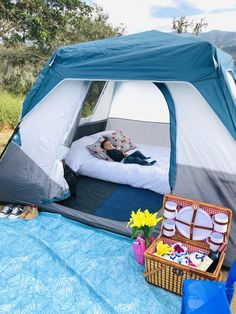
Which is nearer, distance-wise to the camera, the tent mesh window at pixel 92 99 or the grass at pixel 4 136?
the tent mesh window at pixel 92 99

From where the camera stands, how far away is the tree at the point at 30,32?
7762 millimetres

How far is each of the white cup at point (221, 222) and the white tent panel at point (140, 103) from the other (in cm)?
269

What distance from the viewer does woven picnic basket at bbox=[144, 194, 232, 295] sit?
186 cm

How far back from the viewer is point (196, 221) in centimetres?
214

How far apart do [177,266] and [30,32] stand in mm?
7942

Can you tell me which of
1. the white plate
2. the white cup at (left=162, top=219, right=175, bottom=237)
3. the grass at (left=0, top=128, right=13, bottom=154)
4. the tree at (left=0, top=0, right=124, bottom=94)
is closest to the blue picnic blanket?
the white cup at (left=162, top=219, right=175, bottom=237)

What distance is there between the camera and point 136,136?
4.79 metres

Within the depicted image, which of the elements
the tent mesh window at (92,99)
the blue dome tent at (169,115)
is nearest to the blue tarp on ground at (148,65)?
the blue dome tent at (169,115)

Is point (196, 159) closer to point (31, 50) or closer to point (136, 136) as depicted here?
point (136, 136)

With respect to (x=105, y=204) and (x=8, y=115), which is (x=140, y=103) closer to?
(x=105, y=204)

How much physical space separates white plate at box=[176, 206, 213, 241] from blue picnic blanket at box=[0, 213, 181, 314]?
0.45 m

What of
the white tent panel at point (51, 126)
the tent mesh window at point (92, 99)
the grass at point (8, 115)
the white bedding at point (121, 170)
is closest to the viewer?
the white tent panel at point (51, 126)

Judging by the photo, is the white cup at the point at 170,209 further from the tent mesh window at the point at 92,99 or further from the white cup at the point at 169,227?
the tent mesh window at the point at 92,99

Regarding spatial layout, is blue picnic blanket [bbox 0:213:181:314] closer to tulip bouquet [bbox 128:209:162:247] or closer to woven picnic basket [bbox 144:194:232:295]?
woven picnic basket [bbox 144:194:232:295]
